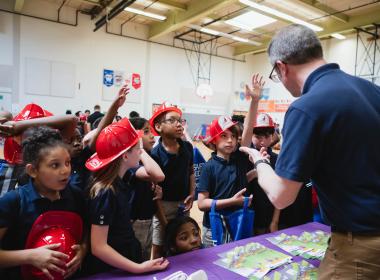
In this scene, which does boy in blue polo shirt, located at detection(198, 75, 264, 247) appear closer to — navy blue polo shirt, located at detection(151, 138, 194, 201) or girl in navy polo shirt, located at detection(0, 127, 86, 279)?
navy blue polo shirt, located at detection(151, 138, 194, 201)

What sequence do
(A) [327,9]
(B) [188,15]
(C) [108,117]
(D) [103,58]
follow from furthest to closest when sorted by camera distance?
(D) [103,58], (B) [188,15], (A) [327,9], (C) [108,117]

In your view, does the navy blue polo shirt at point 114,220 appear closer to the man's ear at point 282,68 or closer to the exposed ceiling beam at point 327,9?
the man's ear at point 282,68

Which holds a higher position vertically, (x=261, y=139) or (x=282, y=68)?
(x=282, y=68)

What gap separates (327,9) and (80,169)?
10459 millimetres

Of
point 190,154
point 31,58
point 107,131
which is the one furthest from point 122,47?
point 107,131

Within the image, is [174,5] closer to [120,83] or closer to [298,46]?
[120,83]

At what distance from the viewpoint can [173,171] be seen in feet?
8.26

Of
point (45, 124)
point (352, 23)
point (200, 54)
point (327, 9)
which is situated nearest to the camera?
point (45, 124)

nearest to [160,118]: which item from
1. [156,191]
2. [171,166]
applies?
[171,166]

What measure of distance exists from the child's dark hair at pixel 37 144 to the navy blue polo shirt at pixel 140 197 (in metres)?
0.61

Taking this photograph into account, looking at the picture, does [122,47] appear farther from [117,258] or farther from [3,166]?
[117,258]

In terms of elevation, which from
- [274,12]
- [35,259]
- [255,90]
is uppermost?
[274,12]

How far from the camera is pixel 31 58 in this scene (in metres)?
10.4

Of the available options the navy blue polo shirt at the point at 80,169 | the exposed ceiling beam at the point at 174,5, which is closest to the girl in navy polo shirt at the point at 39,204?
the navy blue polo shirt at the point at 80,169
